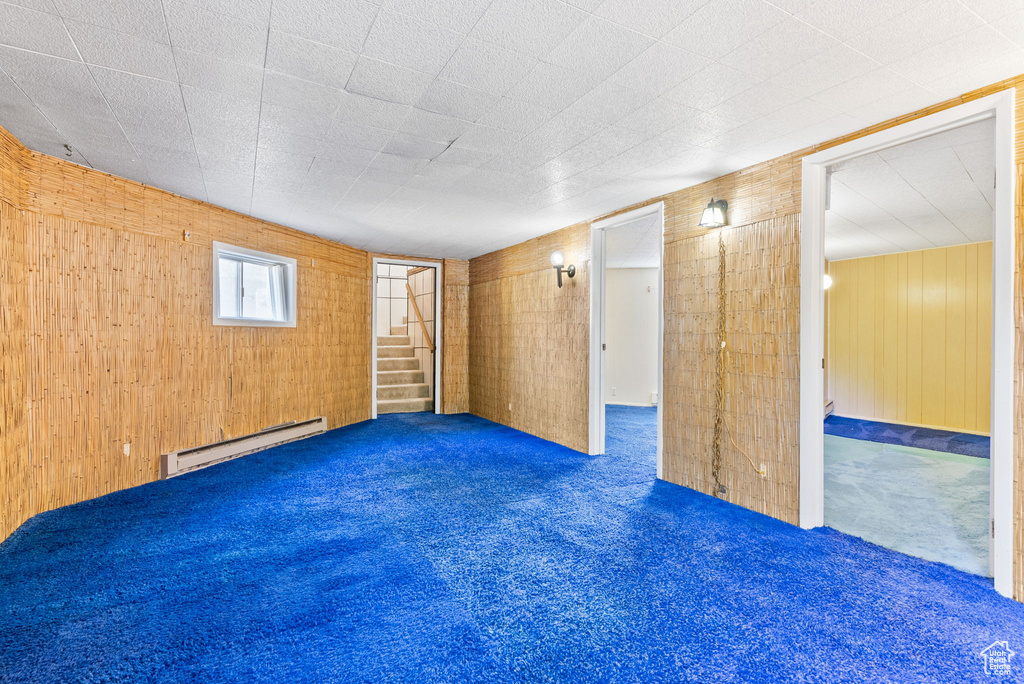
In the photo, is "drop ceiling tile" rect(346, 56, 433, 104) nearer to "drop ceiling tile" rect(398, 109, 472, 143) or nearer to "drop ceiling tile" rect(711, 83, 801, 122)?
"drop ceiling tile" rect(398, 109, 472, 143)

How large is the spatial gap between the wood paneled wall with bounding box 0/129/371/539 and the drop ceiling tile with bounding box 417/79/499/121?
2.69m

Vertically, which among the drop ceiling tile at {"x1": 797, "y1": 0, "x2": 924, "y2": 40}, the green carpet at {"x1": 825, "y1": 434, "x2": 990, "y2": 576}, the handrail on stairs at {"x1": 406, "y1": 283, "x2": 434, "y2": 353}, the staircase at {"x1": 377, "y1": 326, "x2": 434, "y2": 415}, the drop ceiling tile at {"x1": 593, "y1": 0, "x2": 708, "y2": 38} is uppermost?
the drop ceiling tile at {"x1": 593, "y1": 0, "x2": 708, "y2": 38}

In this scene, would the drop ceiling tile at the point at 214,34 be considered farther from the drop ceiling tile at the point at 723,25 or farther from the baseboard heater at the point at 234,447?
the baseboard heater at the point at 234,447

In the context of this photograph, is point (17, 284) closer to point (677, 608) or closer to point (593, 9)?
point (593, 9)

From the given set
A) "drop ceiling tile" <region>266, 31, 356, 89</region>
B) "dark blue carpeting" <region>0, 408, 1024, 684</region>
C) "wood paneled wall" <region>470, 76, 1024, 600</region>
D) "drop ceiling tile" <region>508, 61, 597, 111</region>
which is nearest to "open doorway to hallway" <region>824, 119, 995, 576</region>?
"wood paneled wall" <region>470, 76, 1024, 600</region>

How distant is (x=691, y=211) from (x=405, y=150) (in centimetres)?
233

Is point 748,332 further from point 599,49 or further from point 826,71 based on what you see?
point 599,49

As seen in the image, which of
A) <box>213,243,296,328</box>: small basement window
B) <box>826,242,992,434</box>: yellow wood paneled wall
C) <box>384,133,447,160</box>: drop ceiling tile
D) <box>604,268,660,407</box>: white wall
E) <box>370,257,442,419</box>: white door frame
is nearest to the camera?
<box>384,133,447,160</box>: drop ceiling tile

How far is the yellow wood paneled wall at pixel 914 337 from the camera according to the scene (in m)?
6.21

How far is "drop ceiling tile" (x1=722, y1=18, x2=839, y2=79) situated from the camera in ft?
6.34

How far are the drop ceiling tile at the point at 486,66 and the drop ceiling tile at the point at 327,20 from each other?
41 centimetres

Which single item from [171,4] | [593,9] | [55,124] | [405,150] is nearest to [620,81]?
[593,9]

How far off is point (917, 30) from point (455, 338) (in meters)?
6.49

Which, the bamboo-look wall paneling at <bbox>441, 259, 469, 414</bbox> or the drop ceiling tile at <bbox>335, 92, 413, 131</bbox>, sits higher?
the drop ceiling tile at <bbox>335, 92, 413, 131</bbox>
